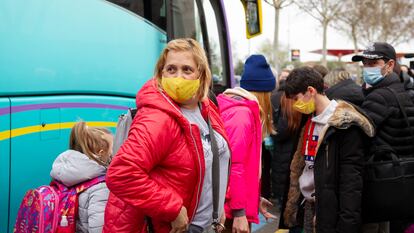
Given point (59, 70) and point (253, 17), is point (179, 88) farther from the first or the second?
point (253, 17)

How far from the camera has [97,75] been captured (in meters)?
3.99

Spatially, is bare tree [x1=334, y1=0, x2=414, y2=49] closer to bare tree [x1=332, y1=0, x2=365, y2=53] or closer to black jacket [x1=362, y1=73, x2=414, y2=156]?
bare tree [x1=332, y1=0, x2=365, y2=53]

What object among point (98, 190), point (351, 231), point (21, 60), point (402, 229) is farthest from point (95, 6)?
point (402, 229)

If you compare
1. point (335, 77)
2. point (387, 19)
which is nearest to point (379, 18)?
point (387, 19)

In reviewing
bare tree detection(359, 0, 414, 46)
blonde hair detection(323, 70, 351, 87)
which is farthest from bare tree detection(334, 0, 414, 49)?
blonde hair detection(323, 70, 351, 87)

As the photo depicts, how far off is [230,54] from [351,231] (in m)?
2.99

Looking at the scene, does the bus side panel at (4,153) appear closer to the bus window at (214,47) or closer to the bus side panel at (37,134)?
the bus side panel at (37,134)

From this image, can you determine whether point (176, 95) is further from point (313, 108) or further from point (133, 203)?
point (313, 108)

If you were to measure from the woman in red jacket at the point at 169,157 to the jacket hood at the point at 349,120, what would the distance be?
3.57 ft

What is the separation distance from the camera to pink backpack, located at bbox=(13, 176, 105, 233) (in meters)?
2.98

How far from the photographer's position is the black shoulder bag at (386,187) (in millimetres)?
3541

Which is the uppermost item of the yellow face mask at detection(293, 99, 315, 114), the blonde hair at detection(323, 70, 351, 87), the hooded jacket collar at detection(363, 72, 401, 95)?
the blonde hair at detection(323, 70, 351, 87)

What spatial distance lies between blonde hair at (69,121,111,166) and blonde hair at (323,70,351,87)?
398 centimetres

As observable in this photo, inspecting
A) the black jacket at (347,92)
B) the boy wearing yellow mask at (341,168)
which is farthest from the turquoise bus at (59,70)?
the black jacket at (347,92)
